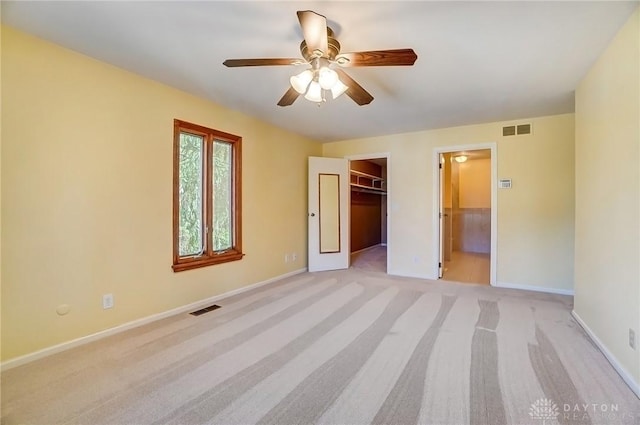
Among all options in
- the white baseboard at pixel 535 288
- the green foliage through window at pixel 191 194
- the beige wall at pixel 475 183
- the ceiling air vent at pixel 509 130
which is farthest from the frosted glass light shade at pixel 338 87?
the beige wall at pixel 475 183

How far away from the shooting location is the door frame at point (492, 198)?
163 inches

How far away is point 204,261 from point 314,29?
8.78ft

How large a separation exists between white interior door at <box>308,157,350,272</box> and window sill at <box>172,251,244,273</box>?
63.1 inches

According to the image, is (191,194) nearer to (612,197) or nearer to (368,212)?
(612,197)

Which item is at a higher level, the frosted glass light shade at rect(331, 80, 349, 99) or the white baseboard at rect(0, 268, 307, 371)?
the frosted glass light shade at rect(331, 80, 349, 99)

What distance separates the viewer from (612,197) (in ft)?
6.86

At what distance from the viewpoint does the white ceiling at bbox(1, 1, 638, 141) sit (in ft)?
5.84

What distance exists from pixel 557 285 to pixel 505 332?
1.94 metres

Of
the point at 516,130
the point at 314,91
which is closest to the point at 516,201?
the point at 516,130

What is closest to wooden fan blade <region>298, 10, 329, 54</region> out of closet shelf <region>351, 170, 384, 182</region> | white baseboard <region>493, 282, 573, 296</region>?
white baseboard <region>493, 282, 573, 296</region>

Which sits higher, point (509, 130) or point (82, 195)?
point (509, 130)

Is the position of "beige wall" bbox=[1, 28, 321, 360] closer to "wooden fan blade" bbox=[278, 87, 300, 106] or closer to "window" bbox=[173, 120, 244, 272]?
"window" bbox=[173, 120, 244, 272]

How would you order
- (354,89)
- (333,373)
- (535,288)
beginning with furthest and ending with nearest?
(535,288) → (354,89) → (333,373)

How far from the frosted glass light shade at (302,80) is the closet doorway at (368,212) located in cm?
400
